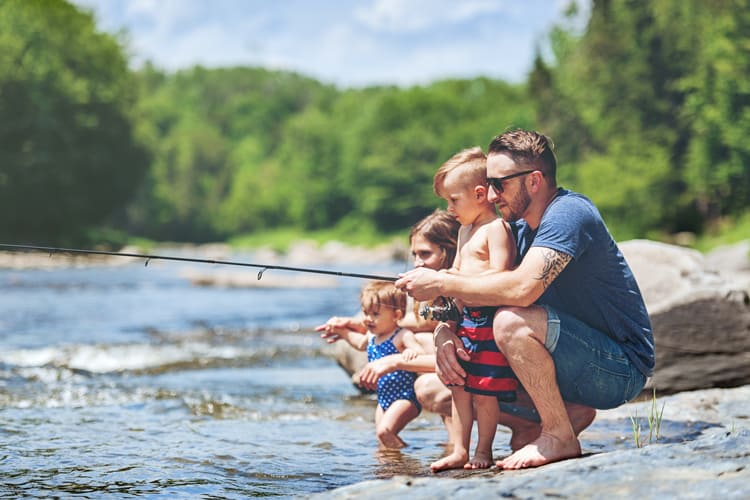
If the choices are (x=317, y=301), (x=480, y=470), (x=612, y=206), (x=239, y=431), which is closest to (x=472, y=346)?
(x=480, y=470)

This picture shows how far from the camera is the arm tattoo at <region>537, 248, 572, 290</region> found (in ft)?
11.4

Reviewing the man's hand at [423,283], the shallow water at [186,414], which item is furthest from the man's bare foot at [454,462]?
the man's hand at [423,283]

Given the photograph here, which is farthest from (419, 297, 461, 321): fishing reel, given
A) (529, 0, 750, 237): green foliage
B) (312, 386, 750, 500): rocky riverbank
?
(529, 0, 750, 237): green foliage

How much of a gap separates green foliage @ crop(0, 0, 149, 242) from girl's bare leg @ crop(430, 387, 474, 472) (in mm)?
37379

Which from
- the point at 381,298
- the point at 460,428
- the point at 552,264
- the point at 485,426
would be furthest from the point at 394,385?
the point at 552,264

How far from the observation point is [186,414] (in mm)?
6359

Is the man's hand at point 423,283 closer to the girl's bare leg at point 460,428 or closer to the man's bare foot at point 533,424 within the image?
the girl's bare leg at point 460,428

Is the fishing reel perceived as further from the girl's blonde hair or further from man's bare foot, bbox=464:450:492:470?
the girl's blonde hair

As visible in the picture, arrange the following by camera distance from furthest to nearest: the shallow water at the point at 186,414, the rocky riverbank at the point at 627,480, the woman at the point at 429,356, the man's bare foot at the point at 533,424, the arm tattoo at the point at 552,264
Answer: the woman at the point at 429,356, the shallow water at the point at 186,414, the man's bare foot at the point at 533,424, the arm tattoo at the point at 552,264, the rocky riverbank at the point at 627,480

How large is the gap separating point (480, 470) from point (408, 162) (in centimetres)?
6411

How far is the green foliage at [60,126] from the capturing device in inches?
1538

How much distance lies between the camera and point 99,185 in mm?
43219

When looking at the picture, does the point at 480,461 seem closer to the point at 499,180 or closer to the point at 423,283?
the point at 423,283

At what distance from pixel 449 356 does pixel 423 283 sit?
0.32 meters
